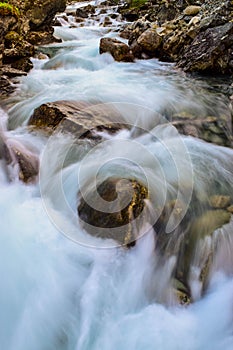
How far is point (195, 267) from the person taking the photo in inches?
122

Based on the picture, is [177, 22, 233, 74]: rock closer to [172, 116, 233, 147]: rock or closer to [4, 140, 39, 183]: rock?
[172, 116, 233, 147]: rock

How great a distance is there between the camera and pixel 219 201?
12.4 ft

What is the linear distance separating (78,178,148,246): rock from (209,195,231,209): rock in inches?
35.5

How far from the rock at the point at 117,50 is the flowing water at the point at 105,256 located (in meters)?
4.06

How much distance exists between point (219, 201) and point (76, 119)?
2708mm

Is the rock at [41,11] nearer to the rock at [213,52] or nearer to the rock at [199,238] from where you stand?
the rock at [213,52]

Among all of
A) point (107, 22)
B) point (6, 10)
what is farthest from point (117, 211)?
point (107, 22)

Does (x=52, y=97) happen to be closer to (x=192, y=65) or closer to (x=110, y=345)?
(x=192, y=65)

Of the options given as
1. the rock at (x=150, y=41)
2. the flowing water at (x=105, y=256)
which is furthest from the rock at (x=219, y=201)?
the rock at (x=150, y=41)

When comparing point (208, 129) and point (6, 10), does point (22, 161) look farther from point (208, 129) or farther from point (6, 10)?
point (6, 10)

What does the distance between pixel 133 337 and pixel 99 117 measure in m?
3.69

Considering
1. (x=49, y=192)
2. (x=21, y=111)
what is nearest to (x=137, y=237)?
(x=49, y=192)

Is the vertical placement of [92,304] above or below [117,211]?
below

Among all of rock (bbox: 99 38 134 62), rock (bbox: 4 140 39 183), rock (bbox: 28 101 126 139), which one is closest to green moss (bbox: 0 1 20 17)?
rock (bbox: 99 38 134 62)
